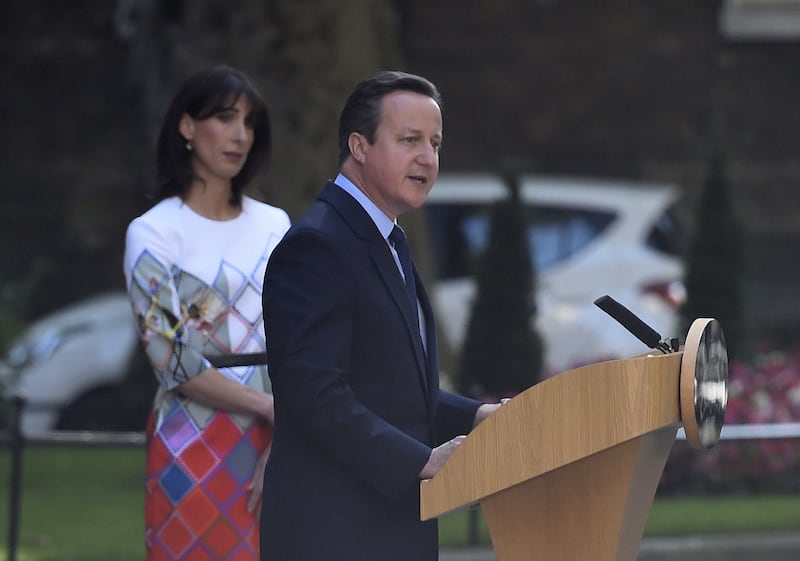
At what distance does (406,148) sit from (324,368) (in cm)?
47

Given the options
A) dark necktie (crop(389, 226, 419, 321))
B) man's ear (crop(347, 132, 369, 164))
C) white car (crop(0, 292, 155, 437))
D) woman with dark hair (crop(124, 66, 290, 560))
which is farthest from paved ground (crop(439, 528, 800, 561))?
man's ear (crop(347, 132, 369, 164))

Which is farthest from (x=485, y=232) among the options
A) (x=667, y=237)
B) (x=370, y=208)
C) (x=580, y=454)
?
(x=580, y=454)

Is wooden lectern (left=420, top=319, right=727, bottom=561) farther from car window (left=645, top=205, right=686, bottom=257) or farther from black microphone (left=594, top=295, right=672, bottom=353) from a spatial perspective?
car window (left=645, top=205, right=686, bottom=257)

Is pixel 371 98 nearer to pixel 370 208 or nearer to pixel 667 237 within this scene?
pixel 370 208

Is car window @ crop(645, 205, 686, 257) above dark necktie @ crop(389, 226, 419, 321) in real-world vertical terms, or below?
above

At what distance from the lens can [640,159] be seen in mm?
16562

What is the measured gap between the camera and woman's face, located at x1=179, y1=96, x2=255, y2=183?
4.55m

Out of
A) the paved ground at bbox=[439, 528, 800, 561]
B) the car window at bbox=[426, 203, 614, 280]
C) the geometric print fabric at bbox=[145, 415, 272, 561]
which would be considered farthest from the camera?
the car window at bbox=[426, 203, 614, 280]

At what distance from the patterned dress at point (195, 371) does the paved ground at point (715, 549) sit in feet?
13.0

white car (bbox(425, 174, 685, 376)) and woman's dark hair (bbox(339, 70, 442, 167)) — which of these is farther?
white car (bbox(425, 174, 685, 376))

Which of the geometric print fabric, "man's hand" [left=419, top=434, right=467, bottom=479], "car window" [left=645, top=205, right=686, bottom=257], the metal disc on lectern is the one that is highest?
"car window" [left=645, top=205, right=686, bottom=257]

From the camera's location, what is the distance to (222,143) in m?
4.55

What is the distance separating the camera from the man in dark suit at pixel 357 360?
334 centimetres

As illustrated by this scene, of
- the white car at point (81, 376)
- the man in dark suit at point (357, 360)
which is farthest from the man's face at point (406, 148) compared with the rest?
the white car at point (81, 376)
